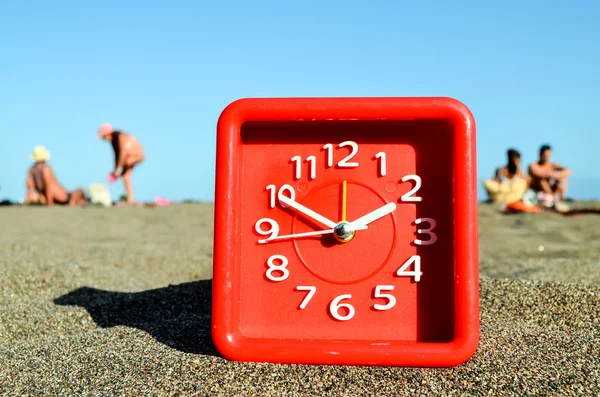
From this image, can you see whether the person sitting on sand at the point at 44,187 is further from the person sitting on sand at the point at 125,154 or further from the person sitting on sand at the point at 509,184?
the person sitting on sand at the point at 509,184

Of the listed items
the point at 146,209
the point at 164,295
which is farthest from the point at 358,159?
the point at 146,209

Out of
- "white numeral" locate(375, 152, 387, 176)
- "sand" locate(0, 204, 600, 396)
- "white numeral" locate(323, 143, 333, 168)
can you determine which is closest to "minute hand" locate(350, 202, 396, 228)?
"white numeral" locate(375, 152, 387, 176)

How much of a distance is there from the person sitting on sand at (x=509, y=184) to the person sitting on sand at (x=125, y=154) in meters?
5.72

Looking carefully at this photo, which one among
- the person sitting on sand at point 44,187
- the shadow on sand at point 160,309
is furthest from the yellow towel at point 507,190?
the shadow on sand at point 160,309

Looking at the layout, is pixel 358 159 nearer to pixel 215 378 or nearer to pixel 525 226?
pixel 215 378

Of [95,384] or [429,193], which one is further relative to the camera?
[429,193]

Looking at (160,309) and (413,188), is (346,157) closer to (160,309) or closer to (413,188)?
(413,188)

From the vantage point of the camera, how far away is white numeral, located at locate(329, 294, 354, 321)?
212cm

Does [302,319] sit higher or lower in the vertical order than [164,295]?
higher

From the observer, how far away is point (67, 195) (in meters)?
10.3

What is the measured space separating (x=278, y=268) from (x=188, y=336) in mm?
447

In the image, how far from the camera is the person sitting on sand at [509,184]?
9547mm

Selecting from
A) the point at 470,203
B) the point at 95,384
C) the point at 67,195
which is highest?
the point at 470,203

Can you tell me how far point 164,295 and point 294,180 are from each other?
1.15m
